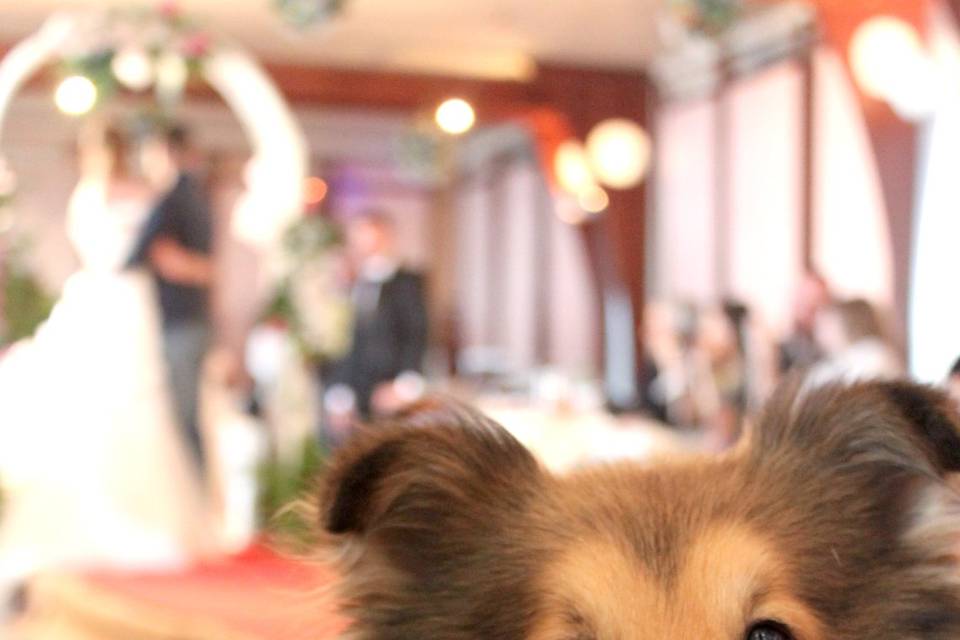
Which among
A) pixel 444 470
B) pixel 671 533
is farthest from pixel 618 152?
pixel 671 533

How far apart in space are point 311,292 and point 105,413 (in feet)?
4.09

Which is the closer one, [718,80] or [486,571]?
[486,571]

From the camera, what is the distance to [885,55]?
7.04 metres

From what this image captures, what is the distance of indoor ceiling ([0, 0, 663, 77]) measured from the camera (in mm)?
12117

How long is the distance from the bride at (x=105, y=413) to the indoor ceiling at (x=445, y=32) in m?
5.52

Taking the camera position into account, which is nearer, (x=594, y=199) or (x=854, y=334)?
(x=854, y=334)

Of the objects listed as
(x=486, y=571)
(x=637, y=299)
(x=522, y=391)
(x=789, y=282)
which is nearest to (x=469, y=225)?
(x=637, y=299)

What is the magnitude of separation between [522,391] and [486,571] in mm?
11285

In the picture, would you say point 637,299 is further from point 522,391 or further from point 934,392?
point 934,392

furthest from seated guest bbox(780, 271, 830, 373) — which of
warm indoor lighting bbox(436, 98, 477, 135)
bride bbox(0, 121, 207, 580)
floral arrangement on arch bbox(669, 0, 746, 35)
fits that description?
warm indoor lighting bbox(436, 98, 477, 135)

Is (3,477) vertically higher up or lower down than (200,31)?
lower down

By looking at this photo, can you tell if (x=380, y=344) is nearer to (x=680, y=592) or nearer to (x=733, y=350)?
(x=733, y=350)

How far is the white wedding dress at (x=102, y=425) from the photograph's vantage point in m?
5.98

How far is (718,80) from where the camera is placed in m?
13.1
